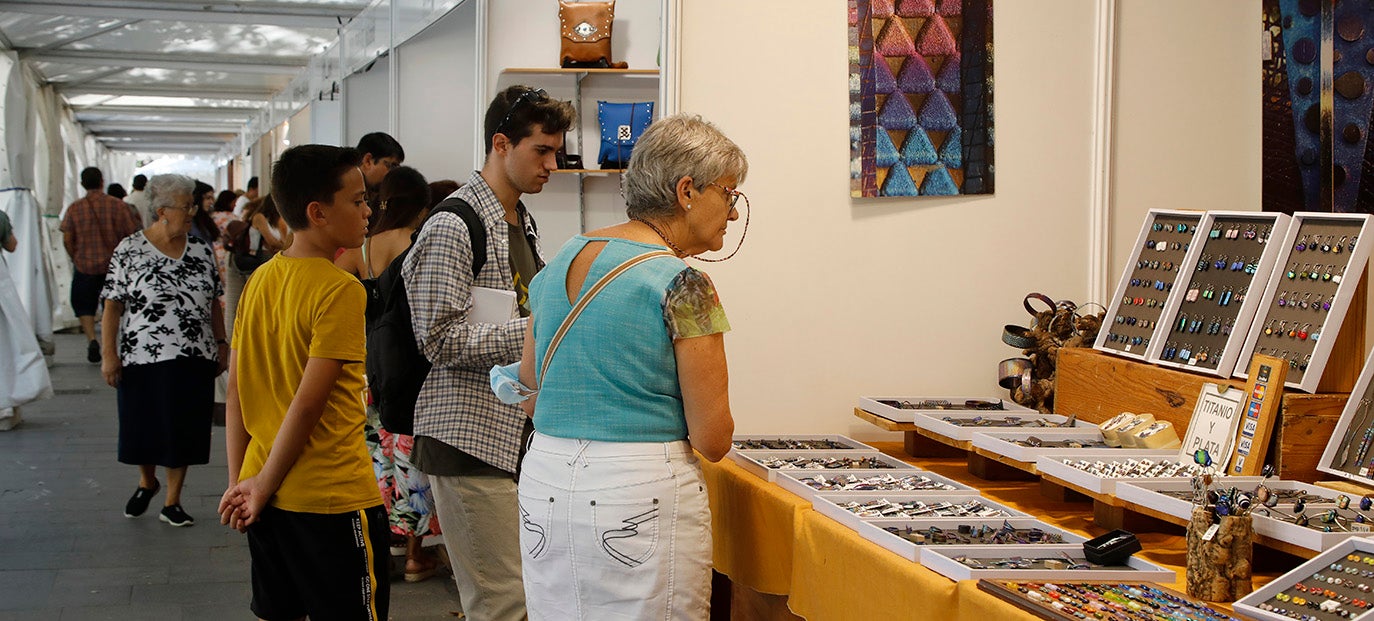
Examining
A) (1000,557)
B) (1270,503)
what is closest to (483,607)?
(1000,557)

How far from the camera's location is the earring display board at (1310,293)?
94.0 inches

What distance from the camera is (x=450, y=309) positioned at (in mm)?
2666

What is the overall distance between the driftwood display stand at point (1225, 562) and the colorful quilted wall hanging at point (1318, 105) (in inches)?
62.7

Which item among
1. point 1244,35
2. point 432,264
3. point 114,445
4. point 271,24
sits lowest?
point 114,445

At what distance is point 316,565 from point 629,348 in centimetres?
95

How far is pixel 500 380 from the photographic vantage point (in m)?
2.40

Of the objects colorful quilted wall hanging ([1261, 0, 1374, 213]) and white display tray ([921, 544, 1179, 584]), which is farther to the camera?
colorful quilted wall hanging ([1261, 0, 1374, 213])

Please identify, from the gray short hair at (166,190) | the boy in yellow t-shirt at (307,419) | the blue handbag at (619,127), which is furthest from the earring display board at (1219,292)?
the gray short hair at (166,190)

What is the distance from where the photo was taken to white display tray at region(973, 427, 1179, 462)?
252 centimetres

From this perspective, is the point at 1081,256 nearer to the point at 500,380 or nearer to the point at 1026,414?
the point at 1026,414

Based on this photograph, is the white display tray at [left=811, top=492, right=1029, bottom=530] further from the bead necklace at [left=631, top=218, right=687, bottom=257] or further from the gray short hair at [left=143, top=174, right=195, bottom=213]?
the gray short hair at [left=143, top=174, right=195, bottom=213]

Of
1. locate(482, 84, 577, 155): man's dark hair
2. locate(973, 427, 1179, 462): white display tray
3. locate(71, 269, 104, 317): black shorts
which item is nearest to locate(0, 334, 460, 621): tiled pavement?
locate(482, 84, 577, 155): man's dark hair

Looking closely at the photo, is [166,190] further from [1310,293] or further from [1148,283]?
[1310,293]

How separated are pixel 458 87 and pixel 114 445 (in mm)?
3119
